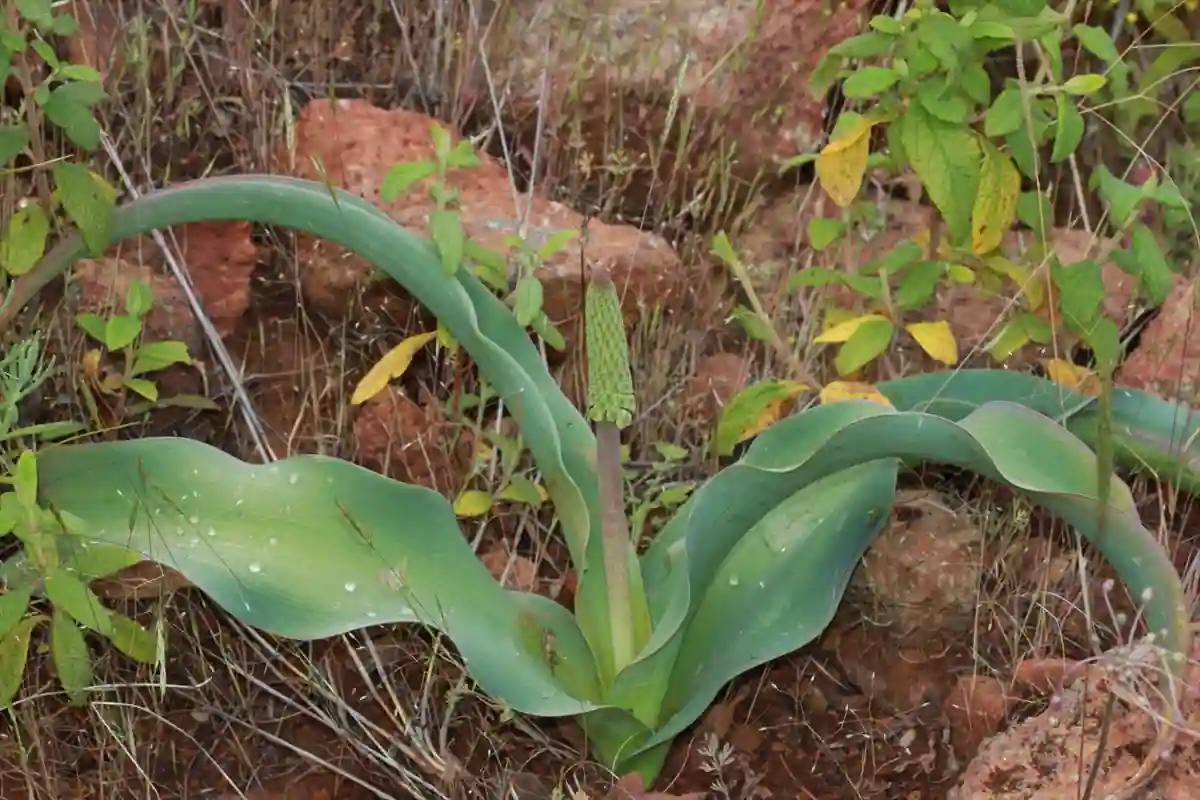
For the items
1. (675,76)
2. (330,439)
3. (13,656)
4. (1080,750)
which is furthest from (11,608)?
(675,76)

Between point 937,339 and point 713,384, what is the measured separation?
1.05 ft

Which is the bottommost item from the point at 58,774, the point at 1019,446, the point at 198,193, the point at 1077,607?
the point at 58,774

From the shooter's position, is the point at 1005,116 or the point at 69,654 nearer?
the point at 69,654

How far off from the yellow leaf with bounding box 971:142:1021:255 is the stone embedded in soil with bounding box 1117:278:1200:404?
264mm

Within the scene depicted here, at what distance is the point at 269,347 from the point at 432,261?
386 millimetres

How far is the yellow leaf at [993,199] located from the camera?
149 cm

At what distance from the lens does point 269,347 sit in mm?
1709

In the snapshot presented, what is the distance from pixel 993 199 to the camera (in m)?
1.50

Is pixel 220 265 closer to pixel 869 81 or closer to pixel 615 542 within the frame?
pixel 615 542

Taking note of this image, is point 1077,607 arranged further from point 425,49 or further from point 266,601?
point 425,49

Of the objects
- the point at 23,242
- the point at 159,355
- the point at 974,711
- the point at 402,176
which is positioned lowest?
the point at 974,711

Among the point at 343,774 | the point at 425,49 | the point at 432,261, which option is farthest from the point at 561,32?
the point at 343,774

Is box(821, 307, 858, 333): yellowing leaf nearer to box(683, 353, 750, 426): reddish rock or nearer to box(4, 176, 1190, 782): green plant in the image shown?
box(683, 353, 750, 426): reddish rock

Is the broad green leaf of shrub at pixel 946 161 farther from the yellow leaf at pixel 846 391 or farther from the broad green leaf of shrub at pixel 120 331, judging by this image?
the broad green leaf of shrub at pixel 120 331
